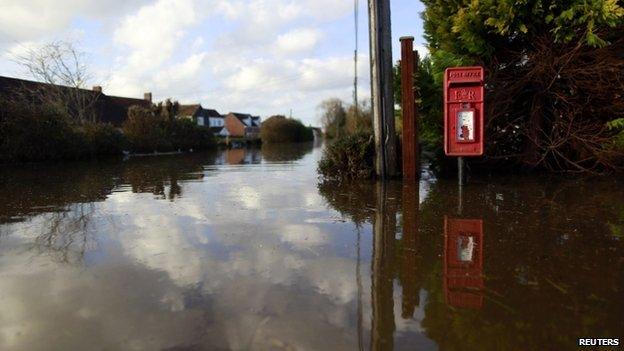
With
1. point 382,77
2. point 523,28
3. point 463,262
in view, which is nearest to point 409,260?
point 463,262

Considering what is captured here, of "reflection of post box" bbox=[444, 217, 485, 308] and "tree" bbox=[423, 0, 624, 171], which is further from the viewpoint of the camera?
"tree" bbox=[423, 0, 624, 171]

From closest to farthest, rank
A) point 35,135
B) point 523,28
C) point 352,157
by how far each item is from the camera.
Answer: point 523,28, point 352,157, point 35,135

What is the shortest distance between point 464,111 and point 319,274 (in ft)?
16.7

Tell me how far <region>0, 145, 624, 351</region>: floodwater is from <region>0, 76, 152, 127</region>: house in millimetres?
17900

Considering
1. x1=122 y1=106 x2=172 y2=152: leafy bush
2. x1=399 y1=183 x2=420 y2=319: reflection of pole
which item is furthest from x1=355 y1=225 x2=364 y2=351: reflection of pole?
x1=122 y1=106 x2=172 y2=152: leafy bush

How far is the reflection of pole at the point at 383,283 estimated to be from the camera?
280 cm

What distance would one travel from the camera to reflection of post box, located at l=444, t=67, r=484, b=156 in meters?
7.73

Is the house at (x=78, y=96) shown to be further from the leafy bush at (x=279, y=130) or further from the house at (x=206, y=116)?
the leafy bush at (x=279, y=130)

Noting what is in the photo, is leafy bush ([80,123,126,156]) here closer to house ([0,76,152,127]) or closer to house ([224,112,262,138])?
house ([0,76,152,127])

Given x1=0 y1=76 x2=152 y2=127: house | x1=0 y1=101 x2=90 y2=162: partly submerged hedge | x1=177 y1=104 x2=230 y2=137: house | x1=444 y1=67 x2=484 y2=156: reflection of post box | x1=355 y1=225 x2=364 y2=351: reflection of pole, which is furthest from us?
x1=177 y1=104 x2=230 y2=137: house

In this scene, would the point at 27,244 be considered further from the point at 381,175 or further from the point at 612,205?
the point at 612,205

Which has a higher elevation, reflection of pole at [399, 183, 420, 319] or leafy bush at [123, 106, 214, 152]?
leafy bush at [123, 106, 214, 152]

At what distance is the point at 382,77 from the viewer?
364 inches

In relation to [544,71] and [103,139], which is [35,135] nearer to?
[103,139]
